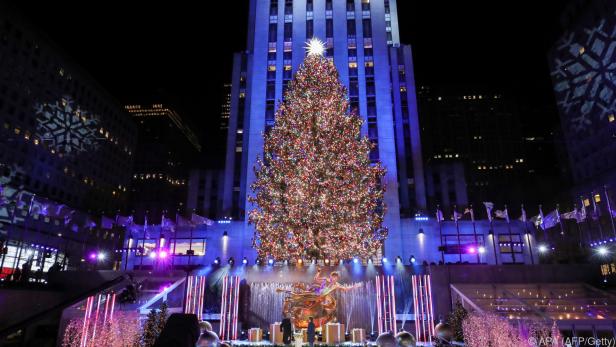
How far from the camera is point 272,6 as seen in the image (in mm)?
44938

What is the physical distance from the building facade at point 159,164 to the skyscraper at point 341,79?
5212cm

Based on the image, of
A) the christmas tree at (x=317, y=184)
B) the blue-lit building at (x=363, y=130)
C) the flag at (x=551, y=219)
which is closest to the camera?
the christmas tree at (x=317, y=184)

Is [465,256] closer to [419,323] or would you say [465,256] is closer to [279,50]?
[419,323]

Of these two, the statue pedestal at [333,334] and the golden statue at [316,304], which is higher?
the golden statue at [316,304]

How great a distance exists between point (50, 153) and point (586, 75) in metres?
78.3

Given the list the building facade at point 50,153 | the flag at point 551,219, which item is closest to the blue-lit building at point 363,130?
the flag at point 551,219

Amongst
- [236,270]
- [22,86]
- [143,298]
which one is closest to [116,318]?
[143,298]

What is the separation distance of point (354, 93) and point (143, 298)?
2779 cm

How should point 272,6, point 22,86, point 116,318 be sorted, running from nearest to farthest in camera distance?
point 116,318
point 272,6
point 22,86

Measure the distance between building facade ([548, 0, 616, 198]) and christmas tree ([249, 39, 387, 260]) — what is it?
137ft

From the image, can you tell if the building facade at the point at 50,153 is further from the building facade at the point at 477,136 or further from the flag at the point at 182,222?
the building facade at the point at 477,136

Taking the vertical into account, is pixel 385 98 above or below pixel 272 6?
below

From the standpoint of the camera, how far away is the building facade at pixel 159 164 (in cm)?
10044

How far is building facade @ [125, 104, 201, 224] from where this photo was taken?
10044 centimetres
